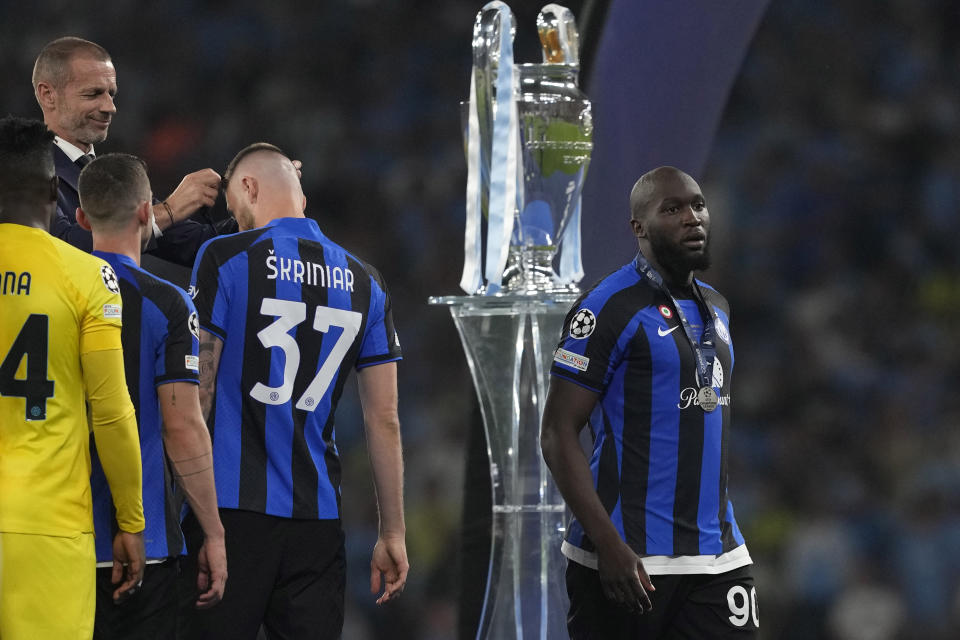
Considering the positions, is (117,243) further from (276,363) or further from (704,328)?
(704,328)

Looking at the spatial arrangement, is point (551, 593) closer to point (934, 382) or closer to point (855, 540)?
point (855, 540)

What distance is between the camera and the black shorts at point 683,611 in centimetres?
238

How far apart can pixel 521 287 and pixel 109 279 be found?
4.56 ft

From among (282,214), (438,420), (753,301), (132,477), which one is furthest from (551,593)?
(753,301)

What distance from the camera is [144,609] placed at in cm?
218

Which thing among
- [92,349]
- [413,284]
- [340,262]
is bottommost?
[92,349]

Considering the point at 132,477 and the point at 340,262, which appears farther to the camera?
the point at 340,262

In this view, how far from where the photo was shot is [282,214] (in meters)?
2.65

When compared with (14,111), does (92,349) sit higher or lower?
lower

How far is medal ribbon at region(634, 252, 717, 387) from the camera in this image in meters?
2.45

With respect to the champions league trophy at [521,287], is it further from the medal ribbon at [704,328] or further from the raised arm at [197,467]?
the raised arm at [197,467]

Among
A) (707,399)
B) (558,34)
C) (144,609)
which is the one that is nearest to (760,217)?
(558,34)

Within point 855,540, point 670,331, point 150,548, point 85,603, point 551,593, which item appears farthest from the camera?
point 855,540

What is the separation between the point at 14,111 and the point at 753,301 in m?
3.24
